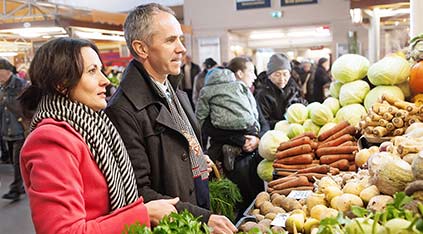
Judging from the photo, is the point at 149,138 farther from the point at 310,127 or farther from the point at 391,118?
the point at 310,127

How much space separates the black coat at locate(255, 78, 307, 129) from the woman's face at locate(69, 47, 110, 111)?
10.1 ft

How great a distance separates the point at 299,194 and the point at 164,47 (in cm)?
109

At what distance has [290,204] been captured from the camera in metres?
2.25

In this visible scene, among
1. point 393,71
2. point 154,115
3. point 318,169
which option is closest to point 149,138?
point 154,115

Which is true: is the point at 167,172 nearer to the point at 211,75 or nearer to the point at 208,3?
the point at 211,75

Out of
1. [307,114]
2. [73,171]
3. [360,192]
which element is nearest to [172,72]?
[73,171]

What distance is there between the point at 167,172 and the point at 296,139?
53.6 inches

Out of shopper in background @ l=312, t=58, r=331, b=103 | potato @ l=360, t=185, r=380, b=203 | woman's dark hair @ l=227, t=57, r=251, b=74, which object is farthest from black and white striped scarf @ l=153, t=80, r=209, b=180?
shopper in background @ l=312, t=58, r=331, b=103

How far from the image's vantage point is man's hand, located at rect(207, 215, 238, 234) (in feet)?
5.42

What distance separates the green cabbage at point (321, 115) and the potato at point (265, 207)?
1.06 metres

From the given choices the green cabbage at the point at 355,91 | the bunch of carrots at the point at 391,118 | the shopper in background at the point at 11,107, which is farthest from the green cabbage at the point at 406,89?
the shopper in background at the point at 11,107

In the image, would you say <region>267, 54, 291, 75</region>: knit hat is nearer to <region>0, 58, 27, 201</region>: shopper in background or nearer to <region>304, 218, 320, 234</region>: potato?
<region>304, 218, 320, 234</region>: potato

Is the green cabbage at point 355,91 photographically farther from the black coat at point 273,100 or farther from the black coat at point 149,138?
the black coat at point 149,138

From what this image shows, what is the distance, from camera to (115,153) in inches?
64.9
